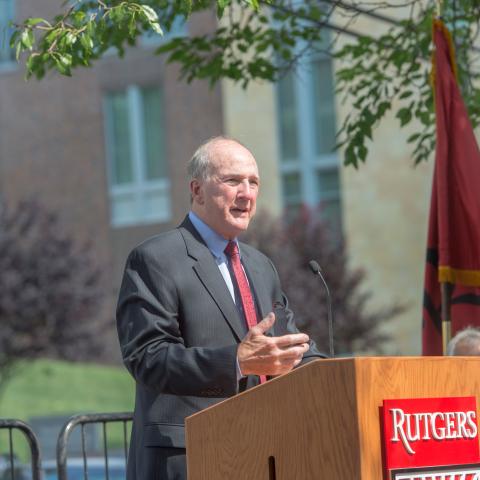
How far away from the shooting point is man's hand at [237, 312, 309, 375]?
4.11m

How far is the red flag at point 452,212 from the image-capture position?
23.9 feet

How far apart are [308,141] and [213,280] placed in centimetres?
2607

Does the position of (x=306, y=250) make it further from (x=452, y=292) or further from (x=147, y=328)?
(x=147, y=328)

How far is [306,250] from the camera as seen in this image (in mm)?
26953

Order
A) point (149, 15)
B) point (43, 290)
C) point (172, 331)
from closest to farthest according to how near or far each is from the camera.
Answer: point (172, 331) < point (149, 15) < point (43, 290)

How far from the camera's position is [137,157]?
110 ft

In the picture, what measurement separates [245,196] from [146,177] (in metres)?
28.8

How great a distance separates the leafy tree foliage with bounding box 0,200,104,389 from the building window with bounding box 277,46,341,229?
4.92 m

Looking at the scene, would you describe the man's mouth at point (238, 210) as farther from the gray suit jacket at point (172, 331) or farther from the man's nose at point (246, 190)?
the gray suit jacket at point (172, 331)

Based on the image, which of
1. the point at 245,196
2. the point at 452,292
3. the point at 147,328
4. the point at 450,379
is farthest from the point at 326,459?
the point at 452,292

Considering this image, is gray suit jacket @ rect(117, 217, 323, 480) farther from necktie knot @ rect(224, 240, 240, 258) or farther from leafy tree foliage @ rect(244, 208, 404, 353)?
leafy tree foliage @ rect(244, 208, 404, 353)

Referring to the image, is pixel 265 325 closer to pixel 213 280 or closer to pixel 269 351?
pixel 269 351

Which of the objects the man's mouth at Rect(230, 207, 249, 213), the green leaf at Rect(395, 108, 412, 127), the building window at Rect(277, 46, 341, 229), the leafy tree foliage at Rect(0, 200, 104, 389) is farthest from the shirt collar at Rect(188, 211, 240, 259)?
the building window at Rect(277, 46, 341, 229)

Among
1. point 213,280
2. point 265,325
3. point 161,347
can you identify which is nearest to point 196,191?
point 213,280
